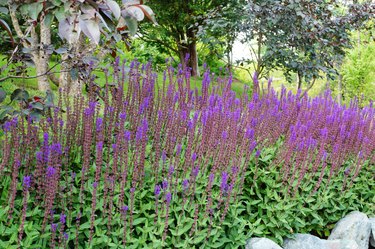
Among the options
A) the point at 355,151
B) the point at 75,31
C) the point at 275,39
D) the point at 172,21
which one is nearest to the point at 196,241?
the point at 75,31

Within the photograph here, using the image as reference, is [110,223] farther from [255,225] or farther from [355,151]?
[355,151]

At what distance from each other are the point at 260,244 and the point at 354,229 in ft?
3.78

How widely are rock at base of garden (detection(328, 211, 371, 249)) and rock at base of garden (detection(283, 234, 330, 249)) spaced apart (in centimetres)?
30

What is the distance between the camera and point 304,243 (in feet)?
11.6

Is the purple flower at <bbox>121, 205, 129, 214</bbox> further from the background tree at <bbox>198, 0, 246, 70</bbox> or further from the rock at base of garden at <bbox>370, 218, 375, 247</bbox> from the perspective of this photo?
the background tree at <bbox>198, 0, 246, 70</bbox>

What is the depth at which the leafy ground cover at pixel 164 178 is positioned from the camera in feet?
8.56

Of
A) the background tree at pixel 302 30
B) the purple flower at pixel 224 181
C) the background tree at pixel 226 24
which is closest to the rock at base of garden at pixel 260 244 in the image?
the purple flower at pixel 224 181

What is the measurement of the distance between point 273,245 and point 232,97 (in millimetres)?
1618

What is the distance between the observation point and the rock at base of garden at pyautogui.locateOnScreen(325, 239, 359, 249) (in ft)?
11.7

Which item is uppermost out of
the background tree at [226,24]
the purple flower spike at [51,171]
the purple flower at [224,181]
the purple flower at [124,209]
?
the background tree at [226,24]

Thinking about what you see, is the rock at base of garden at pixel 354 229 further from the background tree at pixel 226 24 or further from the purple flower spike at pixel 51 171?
the background tree at pixel 226 24

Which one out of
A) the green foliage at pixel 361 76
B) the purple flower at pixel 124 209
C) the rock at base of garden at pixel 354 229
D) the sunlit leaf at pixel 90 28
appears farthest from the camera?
the green foliage at pixel 361 76

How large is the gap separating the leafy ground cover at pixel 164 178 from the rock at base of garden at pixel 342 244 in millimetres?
194

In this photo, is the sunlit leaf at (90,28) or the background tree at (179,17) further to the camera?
the background tree at (179,17)
